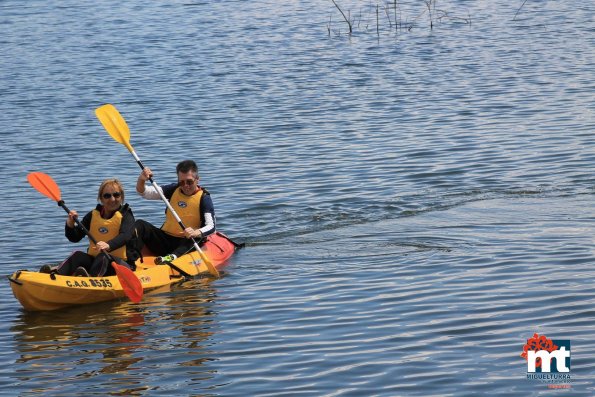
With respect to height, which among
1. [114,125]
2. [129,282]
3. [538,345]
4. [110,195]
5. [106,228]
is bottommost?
[538,345]

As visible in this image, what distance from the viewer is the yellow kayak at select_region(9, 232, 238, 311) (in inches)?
358

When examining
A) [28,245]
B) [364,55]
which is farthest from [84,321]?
[364,55]

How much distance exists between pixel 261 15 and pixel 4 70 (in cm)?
734

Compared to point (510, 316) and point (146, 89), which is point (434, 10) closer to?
point (146, 89)

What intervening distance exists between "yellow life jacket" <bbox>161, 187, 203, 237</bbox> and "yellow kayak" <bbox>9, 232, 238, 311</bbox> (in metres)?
0.55

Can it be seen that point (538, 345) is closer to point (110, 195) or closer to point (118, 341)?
point (118, 341)

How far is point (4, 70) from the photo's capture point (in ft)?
69.6

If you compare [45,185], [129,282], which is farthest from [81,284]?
[45,185]

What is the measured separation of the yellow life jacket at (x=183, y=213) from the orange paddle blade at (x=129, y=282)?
1.41 m

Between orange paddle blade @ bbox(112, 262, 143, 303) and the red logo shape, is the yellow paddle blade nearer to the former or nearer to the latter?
orange paddle blade @ bbox(112, 262, 143, 303)

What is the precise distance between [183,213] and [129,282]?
1548 millimetres

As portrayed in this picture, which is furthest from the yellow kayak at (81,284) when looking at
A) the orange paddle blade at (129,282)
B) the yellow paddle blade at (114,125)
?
the yellow paddle blade at (114,125)

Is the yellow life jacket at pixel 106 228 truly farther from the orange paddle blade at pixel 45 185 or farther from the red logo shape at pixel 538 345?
the red logo shape at pixel 538 345

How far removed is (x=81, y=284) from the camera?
923 centimetres
